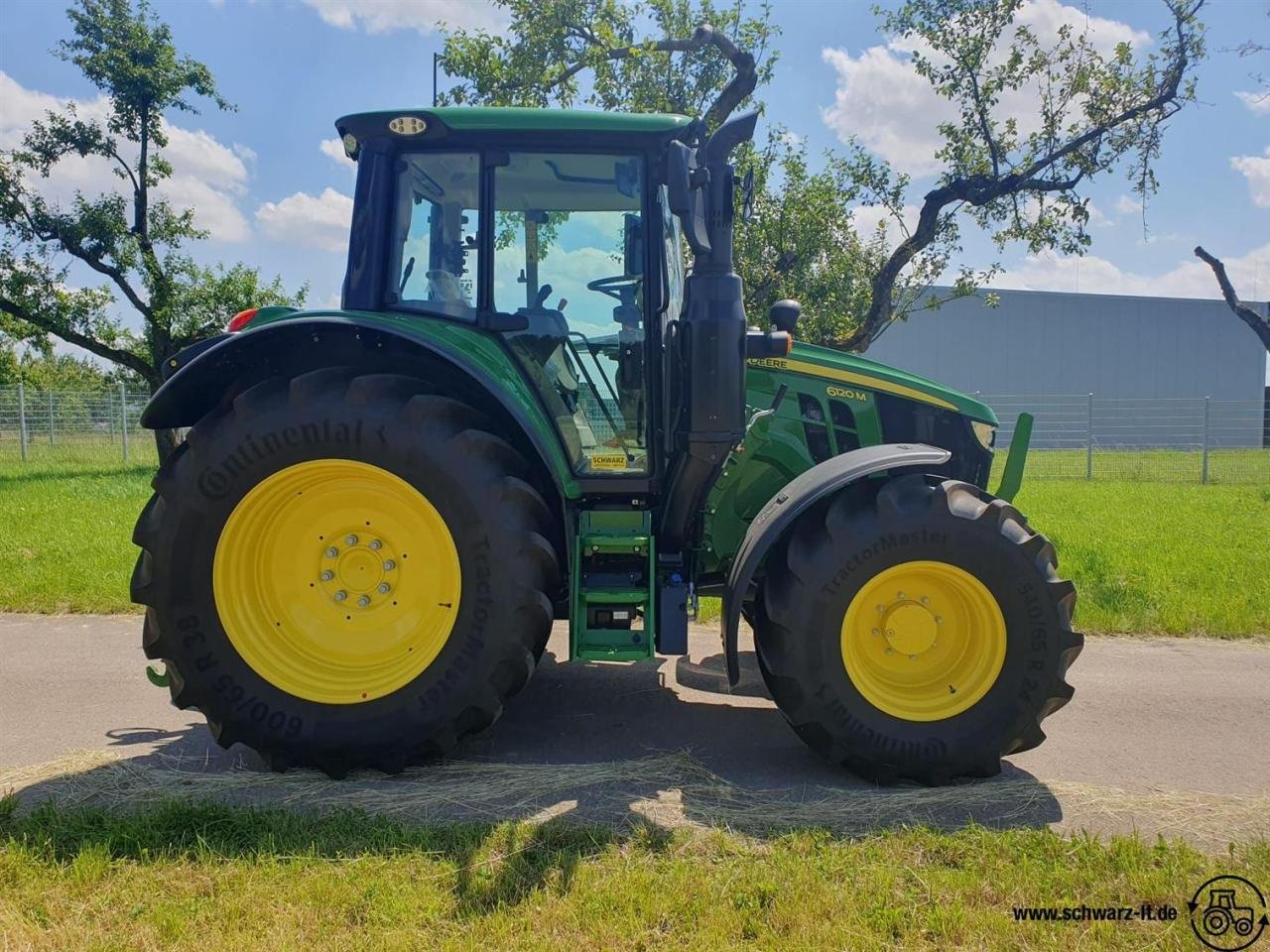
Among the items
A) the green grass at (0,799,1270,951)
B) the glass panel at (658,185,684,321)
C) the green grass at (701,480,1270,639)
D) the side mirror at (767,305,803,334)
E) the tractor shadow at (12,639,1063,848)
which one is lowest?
the green grass at (0,799,1270,951)

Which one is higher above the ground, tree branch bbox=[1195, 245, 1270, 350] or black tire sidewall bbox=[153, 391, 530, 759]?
tree branch bbox=[1195, 245, 1270, 350]

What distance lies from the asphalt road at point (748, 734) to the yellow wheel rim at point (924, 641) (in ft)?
1.15

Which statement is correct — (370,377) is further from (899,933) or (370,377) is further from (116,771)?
(899,933)

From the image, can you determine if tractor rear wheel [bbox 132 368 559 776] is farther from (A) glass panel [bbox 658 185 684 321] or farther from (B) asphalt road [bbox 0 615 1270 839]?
(A) glass panel [bbox 658 185 684 321]

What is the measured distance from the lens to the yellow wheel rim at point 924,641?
11.0 feet

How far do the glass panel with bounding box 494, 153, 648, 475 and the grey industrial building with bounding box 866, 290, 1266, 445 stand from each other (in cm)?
2717

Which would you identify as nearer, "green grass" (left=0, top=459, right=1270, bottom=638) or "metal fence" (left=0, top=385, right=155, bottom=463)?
"green grass" (left=0, top=459, right=1270, bottom=638)

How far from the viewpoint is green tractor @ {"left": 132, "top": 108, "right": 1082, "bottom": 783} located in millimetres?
3305

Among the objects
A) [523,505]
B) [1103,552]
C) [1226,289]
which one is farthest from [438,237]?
[1226,289]

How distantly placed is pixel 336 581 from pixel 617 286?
67.2 inches

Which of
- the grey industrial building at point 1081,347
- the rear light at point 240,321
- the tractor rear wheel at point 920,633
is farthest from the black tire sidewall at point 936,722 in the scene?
the grey industrial building at point 1081,347

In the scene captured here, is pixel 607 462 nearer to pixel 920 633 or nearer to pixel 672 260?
pixel 672 260

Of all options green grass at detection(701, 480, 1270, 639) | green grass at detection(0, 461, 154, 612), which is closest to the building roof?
green grass at detection(701, 480, 1270, 639)

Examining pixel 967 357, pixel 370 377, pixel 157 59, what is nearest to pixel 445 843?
pixel 370 377
